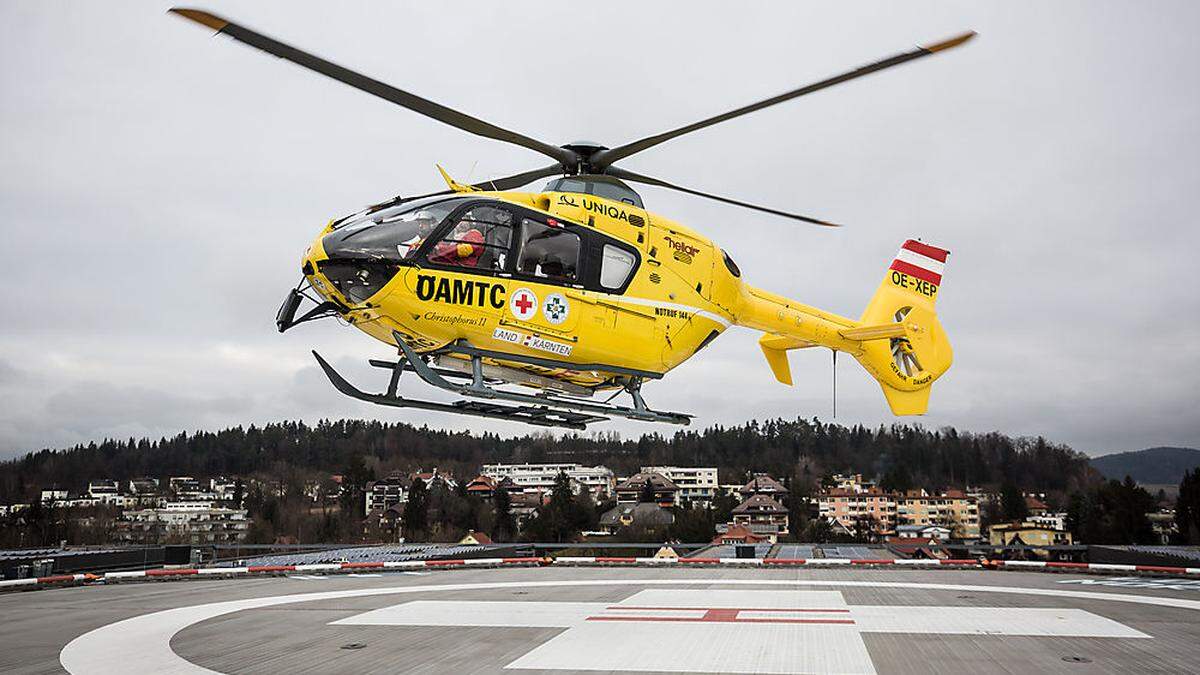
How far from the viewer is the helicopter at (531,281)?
12.9 metres

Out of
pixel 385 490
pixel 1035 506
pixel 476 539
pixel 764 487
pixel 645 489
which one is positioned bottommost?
pixel 476 539

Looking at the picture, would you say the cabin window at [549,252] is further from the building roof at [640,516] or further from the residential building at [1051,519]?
the residential building at [1051,519]

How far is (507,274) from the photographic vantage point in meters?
13.6

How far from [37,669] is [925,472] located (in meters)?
119

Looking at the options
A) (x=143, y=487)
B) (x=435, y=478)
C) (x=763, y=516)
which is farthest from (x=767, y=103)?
(x=143, y=487)

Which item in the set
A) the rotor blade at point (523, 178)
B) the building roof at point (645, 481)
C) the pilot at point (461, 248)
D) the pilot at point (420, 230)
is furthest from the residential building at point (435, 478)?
the pilot at point (420, 230)

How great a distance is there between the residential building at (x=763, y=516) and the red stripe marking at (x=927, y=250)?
2323 inches

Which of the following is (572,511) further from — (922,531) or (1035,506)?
(1035,506)

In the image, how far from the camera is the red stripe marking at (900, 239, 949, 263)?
22344 millimetres

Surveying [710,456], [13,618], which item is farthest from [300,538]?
Result: [13,618]

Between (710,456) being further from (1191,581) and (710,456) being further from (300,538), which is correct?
(1191,581)

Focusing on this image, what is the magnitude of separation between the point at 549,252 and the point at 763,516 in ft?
239

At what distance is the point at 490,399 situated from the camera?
538 inches

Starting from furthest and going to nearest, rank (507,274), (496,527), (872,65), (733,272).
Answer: (496,527)
(733,272)
(507,274)
(872,65)
